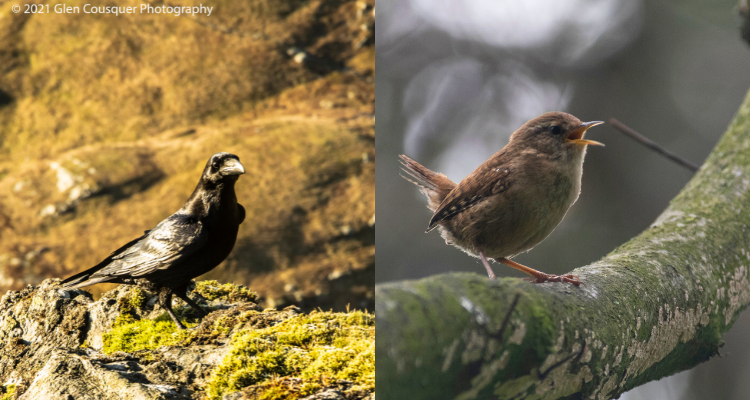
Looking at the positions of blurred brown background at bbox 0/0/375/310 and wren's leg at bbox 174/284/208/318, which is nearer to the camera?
wren's leg at bbox 174/284/208/318

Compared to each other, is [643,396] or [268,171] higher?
[268,171]

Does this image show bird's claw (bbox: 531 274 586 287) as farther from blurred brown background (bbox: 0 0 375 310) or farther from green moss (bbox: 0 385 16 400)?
green moss (bbox: 0 385 16 400)

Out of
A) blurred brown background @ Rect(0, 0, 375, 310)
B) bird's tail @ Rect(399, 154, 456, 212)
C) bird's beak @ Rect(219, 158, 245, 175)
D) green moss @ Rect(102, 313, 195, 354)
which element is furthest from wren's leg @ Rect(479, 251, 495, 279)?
blurred brown background @ Rect(0, 0, 375, 310)

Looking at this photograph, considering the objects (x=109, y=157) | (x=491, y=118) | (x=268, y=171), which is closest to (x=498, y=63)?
(x=491, y=118)

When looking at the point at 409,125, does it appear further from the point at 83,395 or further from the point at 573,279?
the point at 83,395

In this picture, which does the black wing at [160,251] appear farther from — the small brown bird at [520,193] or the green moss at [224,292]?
the small brown bird at [520,193]
